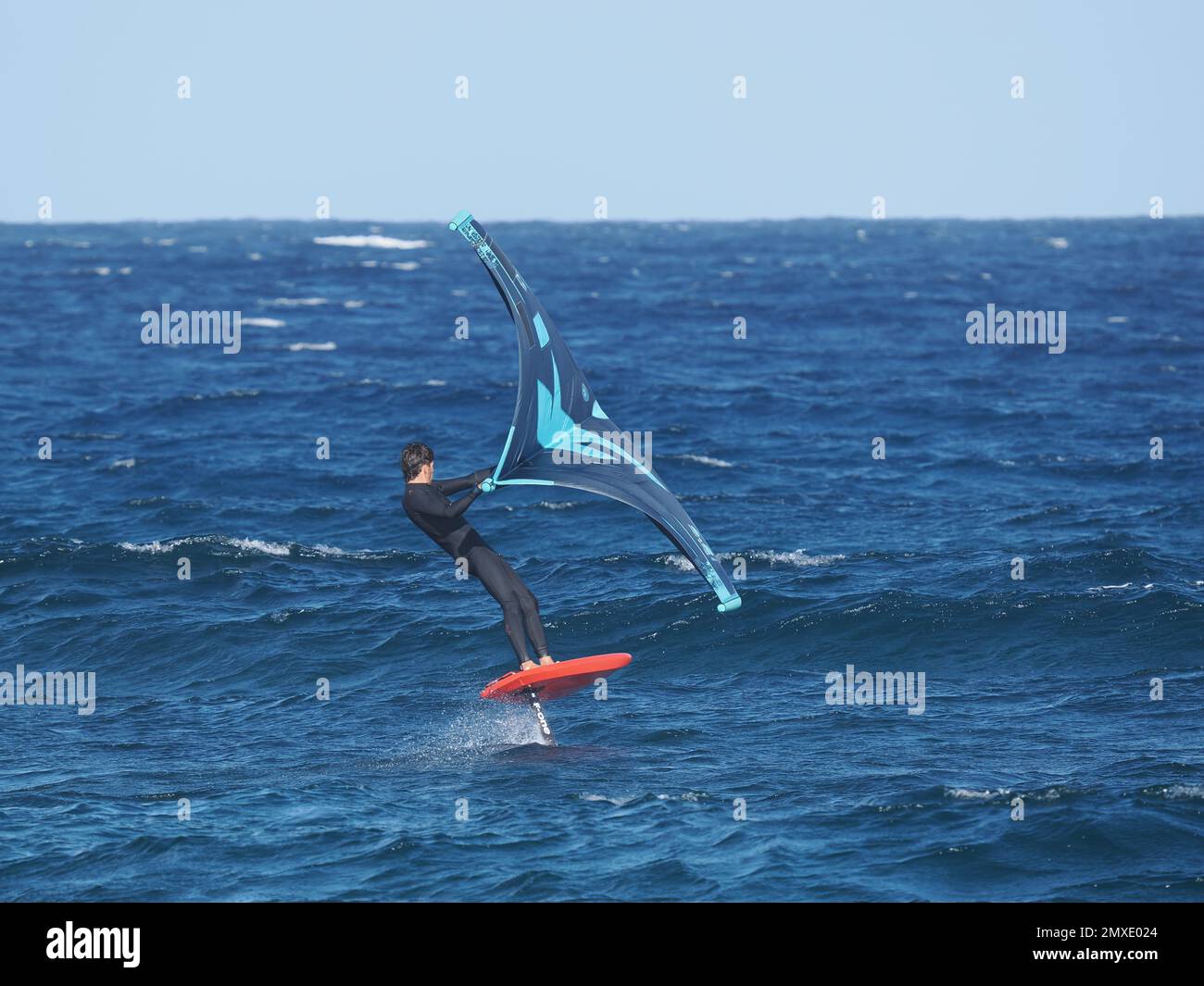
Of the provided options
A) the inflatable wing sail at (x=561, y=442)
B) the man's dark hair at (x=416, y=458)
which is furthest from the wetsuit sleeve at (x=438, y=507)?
the inflatable wing sail at (x=561, y=442)

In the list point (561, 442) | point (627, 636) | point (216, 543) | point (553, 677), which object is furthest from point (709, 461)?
point (553, 677)

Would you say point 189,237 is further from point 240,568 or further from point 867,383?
point 240,568

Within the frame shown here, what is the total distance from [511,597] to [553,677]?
1036 mm

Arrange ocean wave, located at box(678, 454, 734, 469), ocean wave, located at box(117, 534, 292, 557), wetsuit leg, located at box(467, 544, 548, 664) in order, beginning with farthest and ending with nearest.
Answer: ocean wave, located at box(678, 454, 734, 469) < ocean wave, located at box(117, 534, 292, 557) < wetsuit leg, located at box(467, 544, 548, 664)

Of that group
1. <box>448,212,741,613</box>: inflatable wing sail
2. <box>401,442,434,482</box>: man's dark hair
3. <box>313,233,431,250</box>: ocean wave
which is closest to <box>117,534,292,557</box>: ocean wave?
<box>401,442,434,482</box>: man's dark hair

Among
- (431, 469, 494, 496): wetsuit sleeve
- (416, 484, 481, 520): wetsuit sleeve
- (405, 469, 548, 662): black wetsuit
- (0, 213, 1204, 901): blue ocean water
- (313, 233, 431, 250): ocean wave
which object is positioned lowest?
(0, 213, 1204, 901): blue ocean water

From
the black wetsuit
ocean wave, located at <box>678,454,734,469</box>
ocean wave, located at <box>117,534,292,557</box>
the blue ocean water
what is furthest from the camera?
ocean wave, located at <box>678,454,734,469</box>

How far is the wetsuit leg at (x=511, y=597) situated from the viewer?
16906 millimetres

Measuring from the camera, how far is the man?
16312mm

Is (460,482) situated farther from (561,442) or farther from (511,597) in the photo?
(511,597)

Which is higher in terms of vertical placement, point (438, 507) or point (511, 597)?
point (438, 507)

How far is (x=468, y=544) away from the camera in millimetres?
17000

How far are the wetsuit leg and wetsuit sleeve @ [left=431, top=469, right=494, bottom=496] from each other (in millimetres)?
1225

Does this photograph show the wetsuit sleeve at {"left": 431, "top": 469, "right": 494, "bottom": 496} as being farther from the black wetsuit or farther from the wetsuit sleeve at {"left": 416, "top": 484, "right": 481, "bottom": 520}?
the black wetsuit
